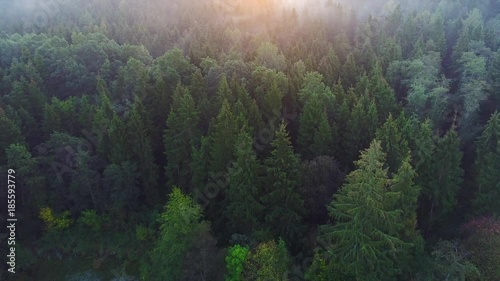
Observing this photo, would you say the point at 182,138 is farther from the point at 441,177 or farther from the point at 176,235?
the point at 441,177

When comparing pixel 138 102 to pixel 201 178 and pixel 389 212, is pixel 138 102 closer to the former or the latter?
pixel 201 178

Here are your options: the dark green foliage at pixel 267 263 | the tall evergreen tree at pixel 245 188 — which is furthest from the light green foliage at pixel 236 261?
the tall evergreen tree at pixel 245 188

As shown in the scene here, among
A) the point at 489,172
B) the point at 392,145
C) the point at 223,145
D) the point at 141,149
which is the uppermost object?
the point at 141,149

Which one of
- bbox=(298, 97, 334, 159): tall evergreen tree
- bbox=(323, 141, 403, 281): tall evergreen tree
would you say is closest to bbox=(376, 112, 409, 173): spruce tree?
bbox=(298, 97, 334, 159): tall evergreen tree

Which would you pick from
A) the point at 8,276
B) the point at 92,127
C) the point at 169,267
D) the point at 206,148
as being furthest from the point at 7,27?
the point at 169,267

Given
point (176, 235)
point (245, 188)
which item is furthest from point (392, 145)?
point (176, 235)

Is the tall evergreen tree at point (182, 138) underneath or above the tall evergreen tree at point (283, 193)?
above

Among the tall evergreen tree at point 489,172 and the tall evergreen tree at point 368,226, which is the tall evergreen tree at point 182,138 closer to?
the tall evergreen tree at point 368,226
